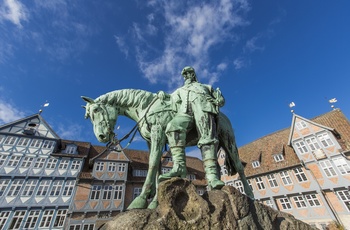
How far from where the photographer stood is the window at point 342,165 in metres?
15.7

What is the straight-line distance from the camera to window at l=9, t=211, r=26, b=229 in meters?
16.6

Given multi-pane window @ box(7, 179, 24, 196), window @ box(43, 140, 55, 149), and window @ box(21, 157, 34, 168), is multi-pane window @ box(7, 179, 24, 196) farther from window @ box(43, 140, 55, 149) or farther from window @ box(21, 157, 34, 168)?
window @ box(43, 140, 55, 149)

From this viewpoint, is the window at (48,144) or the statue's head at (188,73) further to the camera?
the window at (48,144)

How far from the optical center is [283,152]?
2075cm

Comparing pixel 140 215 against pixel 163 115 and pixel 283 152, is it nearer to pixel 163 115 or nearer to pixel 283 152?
pixel 163 115

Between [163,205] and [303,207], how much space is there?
69.9 ft

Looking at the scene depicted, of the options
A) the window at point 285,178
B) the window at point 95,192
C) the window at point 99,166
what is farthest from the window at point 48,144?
the window at point 285,178

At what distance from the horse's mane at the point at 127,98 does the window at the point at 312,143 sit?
20828 millimetres

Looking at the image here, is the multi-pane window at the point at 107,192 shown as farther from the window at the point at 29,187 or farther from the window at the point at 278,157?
the window at the point at 278,157

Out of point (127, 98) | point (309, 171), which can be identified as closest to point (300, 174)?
point (309, 171)

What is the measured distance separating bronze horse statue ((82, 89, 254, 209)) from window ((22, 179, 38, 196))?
20.7 metres

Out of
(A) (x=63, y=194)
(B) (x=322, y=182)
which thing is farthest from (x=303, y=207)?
(A) (x=63, y=194)

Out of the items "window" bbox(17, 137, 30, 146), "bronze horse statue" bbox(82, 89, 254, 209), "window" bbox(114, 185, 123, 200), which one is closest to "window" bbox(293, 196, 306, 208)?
"window" bbox(114, 185, 123, 200)

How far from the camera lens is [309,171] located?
1780cm
